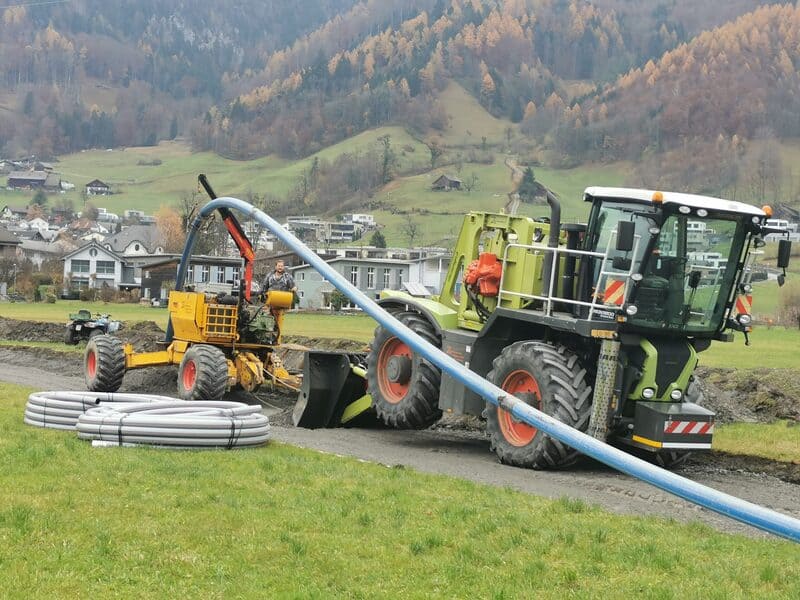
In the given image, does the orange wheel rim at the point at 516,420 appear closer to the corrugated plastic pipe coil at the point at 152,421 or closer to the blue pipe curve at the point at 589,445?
the blue pipe curve at the point at 589,445

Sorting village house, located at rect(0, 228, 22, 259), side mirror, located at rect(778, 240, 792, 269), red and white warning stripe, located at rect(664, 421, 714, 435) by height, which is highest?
side mirror, located at rect(778, 240, 792, 269)

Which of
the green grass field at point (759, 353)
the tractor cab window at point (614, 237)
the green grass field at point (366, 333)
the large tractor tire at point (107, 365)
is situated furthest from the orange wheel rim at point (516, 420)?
the green grass field at point (366, 333)

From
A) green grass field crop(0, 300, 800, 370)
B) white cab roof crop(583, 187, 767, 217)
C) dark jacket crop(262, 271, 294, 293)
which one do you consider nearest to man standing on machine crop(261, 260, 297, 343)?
dark jacket crop(262, 271, 294, 293)

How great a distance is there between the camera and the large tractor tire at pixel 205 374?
2012cm

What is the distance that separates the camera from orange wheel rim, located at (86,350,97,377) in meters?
23.3

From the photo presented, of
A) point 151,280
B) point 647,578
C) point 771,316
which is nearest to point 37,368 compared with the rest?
point 647,578

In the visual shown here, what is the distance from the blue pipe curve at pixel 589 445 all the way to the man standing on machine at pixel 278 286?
2.66m

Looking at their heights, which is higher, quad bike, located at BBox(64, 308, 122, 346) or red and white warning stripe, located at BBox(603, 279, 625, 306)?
red and white warning stripe, located at BBox(603, 279, 625, 306)

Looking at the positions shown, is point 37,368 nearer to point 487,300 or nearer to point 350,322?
point 487,300

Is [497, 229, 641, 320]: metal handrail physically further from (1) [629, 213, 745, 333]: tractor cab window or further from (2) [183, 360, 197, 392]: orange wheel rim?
(2) [183, 360, 197, 392]: orange wheel rim

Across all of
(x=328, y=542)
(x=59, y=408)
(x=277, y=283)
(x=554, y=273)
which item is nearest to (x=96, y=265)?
(x=277, y=283)

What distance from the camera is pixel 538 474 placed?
14.2 meters

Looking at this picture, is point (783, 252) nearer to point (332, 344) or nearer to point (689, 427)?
point (689, 427)

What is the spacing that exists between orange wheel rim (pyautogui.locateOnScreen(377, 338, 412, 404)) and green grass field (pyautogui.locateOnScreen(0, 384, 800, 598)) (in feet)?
17.7
